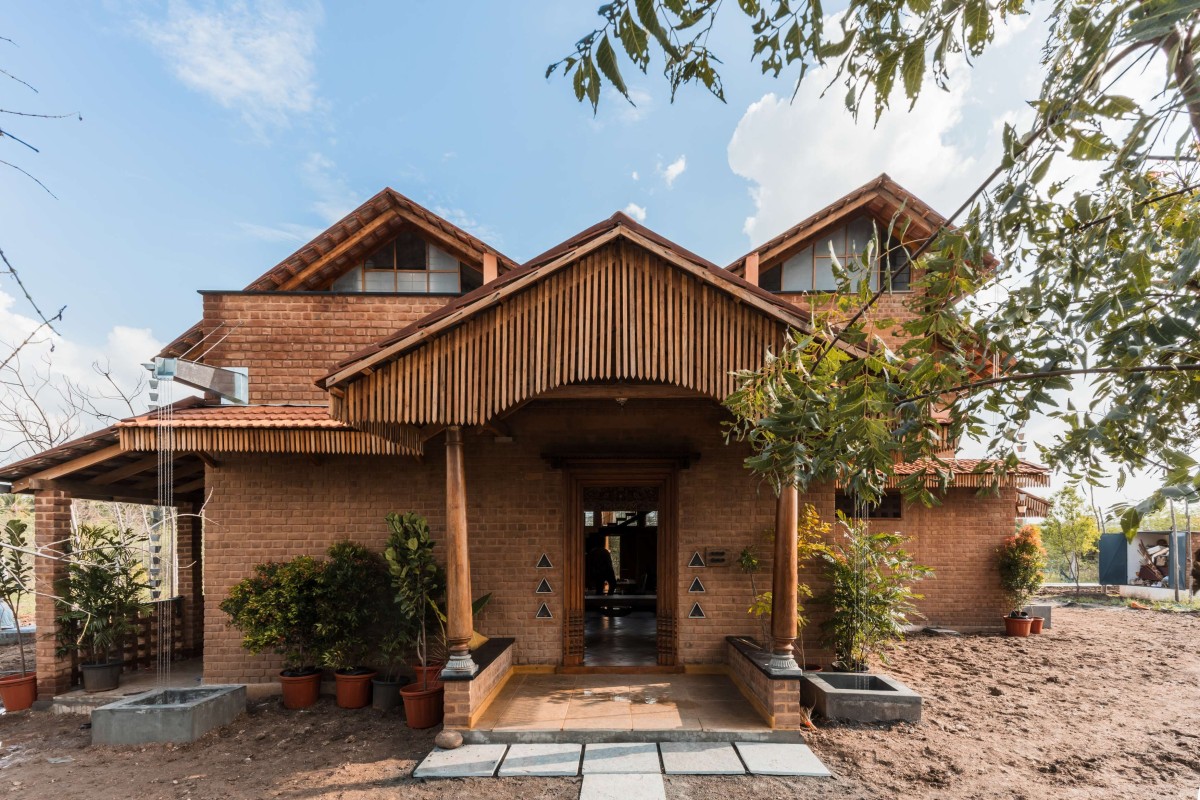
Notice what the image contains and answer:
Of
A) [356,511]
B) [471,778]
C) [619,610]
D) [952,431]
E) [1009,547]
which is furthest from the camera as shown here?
[619,610]

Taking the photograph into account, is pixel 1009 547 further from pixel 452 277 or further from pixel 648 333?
pixel 452 277

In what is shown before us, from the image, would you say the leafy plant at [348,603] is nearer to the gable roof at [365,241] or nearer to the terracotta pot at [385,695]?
the terracotta pot at [385,695]

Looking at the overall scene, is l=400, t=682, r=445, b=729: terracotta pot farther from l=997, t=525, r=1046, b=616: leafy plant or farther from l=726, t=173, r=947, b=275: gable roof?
l=997, t=525, r=1046, b=616: leafy plant

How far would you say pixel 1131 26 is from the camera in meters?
1.33

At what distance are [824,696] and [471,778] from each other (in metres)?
3.76

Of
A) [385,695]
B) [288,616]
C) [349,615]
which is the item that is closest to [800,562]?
[385,695]

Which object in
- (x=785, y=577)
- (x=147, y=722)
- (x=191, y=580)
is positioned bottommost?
(x=147, y=722)

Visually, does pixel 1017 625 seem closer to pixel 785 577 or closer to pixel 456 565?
pixel 785 577

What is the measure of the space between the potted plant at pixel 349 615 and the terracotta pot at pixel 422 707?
3.56 feet

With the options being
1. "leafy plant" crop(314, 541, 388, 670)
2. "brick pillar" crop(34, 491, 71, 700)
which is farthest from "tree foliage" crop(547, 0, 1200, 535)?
"brick pillar" crop(34, 491, 71, 700)

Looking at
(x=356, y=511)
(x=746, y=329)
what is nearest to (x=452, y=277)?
(x=356, y=511)

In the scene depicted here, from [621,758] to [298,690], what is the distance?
4.27 metres

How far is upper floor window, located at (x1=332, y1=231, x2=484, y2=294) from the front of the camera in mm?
9328

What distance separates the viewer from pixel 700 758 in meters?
5.20
